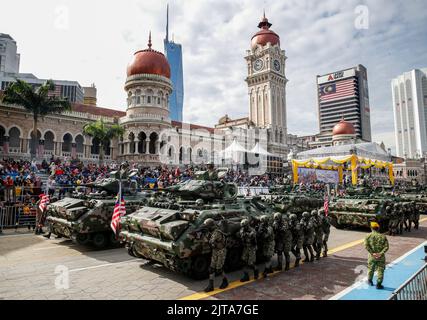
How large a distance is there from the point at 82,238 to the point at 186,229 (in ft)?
15.4

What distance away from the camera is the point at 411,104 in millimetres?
61844

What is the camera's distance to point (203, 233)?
6617 mm

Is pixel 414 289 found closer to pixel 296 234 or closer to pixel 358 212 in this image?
pixel 296 234

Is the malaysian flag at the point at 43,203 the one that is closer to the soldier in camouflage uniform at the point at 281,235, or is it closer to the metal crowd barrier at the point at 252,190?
the soldier in camouflage uniform at the point at 281,235

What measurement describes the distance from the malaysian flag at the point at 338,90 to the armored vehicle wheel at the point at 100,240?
127m

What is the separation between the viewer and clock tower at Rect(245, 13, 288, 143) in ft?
199

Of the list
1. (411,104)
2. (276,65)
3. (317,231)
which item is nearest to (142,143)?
(317,231)

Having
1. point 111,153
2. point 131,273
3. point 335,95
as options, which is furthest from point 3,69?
point 335,95

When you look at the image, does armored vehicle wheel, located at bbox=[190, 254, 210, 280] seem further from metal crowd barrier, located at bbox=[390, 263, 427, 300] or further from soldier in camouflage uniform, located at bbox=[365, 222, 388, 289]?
metal crowd barrier, located at bbox=[390, 263, 427, 300]

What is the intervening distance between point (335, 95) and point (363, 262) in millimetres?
129386

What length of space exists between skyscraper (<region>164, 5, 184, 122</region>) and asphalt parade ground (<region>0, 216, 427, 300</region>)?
81.4 m

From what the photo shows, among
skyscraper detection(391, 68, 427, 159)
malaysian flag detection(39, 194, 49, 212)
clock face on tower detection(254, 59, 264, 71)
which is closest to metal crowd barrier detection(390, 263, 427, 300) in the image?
malaysian flag detection(39, 194, 49, 212)

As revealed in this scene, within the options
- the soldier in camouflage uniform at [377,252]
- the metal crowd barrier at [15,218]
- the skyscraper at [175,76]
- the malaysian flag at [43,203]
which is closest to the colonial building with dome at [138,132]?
the metal crowd barrier at [15,218]
